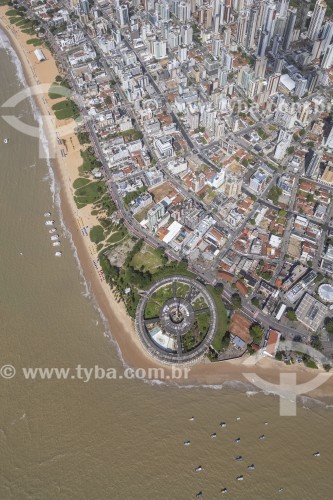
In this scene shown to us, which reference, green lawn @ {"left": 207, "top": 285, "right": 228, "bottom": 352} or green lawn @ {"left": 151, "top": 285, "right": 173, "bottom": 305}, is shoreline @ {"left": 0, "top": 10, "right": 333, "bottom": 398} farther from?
green lawn @ {"left": 151, "top": 285, "right": 173, "bottom": 305}

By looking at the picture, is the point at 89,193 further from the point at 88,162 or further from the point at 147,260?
the point at 147,260

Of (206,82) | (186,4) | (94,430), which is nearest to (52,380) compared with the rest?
(94,430)

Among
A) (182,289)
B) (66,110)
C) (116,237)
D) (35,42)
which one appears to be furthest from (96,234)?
A: (35,42)

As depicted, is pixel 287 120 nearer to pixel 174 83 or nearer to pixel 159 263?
pixel 174 83

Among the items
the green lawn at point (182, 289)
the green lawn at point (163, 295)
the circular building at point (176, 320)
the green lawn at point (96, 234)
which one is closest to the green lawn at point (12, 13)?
the green lawn at point (96, 234)

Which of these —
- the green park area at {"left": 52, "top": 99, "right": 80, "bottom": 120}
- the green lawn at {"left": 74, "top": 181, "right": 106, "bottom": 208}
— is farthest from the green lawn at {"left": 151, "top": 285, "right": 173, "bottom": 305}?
the green park area at {"left": 52, "top": 99, "right": 80, "bottom": 120}

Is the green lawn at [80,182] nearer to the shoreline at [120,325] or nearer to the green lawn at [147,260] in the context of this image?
the shoreline at [120,325]
